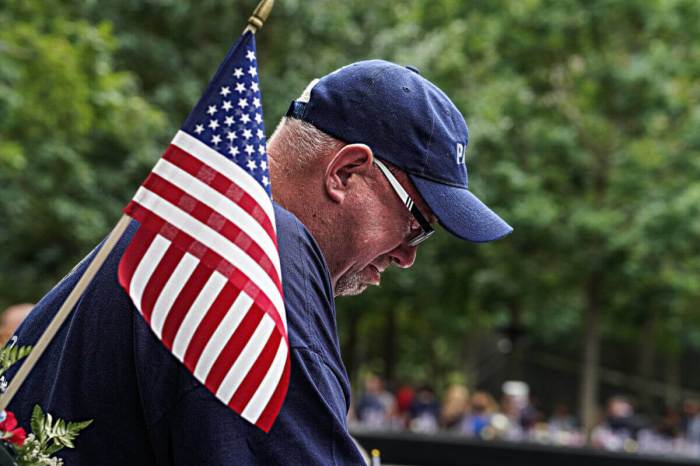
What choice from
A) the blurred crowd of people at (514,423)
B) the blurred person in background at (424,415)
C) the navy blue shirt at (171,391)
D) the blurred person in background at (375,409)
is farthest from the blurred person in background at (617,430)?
the navy blue shirt at (171,391)

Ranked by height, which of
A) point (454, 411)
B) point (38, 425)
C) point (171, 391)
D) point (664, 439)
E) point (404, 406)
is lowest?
point (38, 425)

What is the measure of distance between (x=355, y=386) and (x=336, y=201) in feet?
93.3

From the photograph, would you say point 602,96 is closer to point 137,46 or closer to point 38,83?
point 137,46

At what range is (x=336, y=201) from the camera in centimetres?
193

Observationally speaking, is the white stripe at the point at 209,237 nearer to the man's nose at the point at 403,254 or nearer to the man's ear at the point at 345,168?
the man's ear at the point at 345,168

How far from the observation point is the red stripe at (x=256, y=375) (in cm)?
158

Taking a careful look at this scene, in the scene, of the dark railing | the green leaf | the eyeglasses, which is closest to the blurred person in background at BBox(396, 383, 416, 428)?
the dark railing

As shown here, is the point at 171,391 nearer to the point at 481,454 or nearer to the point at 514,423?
the point at 481,454

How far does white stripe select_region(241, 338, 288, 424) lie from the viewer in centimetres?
158

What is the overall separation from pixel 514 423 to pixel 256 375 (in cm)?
1909

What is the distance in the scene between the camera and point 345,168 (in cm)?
194

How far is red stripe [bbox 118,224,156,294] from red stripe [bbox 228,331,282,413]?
24 centimetres

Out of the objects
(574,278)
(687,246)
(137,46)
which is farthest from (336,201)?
(574,278)

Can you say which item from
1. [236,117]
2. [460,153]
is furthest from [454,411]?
[236,117]
